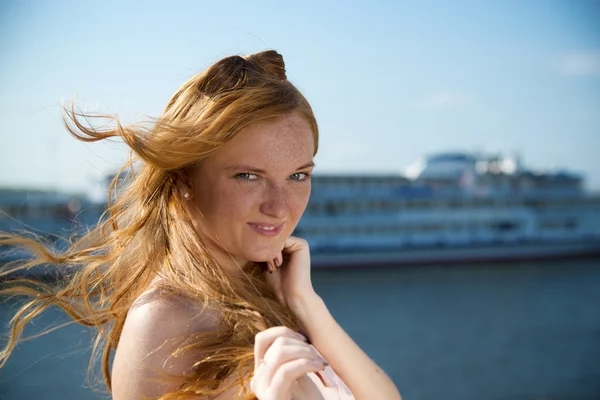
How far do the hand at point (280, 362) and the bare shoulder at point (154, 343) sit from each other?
196 mm

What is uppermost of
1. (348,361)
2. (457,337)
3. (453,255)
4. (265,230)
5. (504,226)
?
(265,230)

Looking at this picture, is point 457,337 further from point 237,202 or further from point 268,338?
point 268,338

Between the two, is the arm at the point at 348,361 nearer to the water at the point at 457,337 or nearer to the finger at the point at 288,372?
the finger at the point at 288,372

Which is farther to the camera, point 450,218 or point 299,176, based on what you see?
point 450,218

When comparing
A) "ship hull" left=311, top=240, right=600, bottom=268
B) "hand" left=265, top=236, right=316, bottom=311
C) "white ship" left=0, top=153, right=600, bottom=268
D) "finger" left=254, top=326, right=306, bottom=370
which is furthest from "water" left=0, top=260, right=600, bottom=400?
"finger" left=254, top=326, right=306, bottom=370

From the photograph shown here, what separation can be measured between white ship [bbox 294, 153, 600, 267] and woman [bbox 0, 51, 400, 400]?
888 inches

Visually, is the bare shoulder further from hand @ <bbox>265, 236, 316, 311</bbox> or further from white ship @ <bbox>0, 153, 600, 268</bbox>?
white ship @ <bbox>0, 153, 600, 268</bbox>

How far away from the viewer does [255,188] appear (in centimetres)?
104

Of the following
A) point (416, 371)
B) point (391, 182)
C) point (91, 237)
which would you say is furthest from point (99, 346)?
point (391, 182)

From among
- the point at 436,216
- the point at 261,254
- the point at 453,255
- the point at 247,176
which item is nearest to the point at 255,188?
the point at 247,176

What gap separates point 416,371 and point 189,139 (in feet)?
31.4

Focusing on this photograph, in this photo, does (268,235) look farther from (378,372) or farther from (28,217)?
(28,217)

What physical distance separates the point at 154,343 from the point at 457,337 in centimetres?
1271

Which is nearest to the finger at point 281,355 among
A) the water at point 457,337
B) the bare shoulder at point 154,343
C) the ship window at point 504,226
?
the bare shoulder at point 154,343
